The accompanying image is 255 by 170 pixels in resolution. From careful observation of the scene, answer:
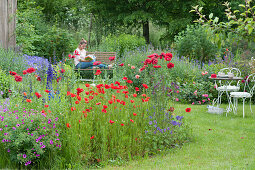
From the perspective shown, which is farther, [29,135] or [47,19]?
[47,19]

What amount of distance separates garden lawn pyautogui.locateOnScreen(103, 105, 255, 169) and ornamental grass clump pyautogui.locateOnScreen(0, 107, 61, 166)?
32.4 inches

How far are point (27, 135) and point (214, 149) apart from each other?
2.62 metres

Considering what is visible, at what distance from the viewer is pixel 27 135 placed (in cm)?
363

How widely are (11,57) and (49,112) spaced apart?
13.8 feet

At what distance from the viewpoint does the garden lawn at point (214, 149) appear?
4082 mm

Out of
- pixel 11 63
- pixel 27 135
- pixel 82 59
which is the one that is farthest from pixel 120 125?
pixel 82 59

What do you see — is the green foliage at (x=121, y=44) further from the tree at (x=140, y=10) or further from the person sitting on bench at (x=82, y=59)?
the person sitting on bench at (x=82, y=59)

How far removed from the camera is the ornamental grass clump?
363 cm

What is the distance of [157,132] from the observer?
4.70 metres

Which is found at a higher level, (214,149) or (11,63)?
(11,63)

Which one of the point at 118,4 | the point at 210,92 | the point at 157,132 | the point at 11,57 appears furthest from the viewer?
the point at 118,4

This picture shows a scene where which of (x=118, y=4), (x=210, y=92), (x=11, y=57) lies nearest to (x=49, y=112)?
(x=11, y=57)

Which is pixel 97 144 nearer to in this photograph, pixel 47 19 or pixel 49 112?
pixel 49 112

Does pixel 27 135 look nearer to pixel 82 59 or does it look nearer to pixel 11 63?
pixel 11 63
